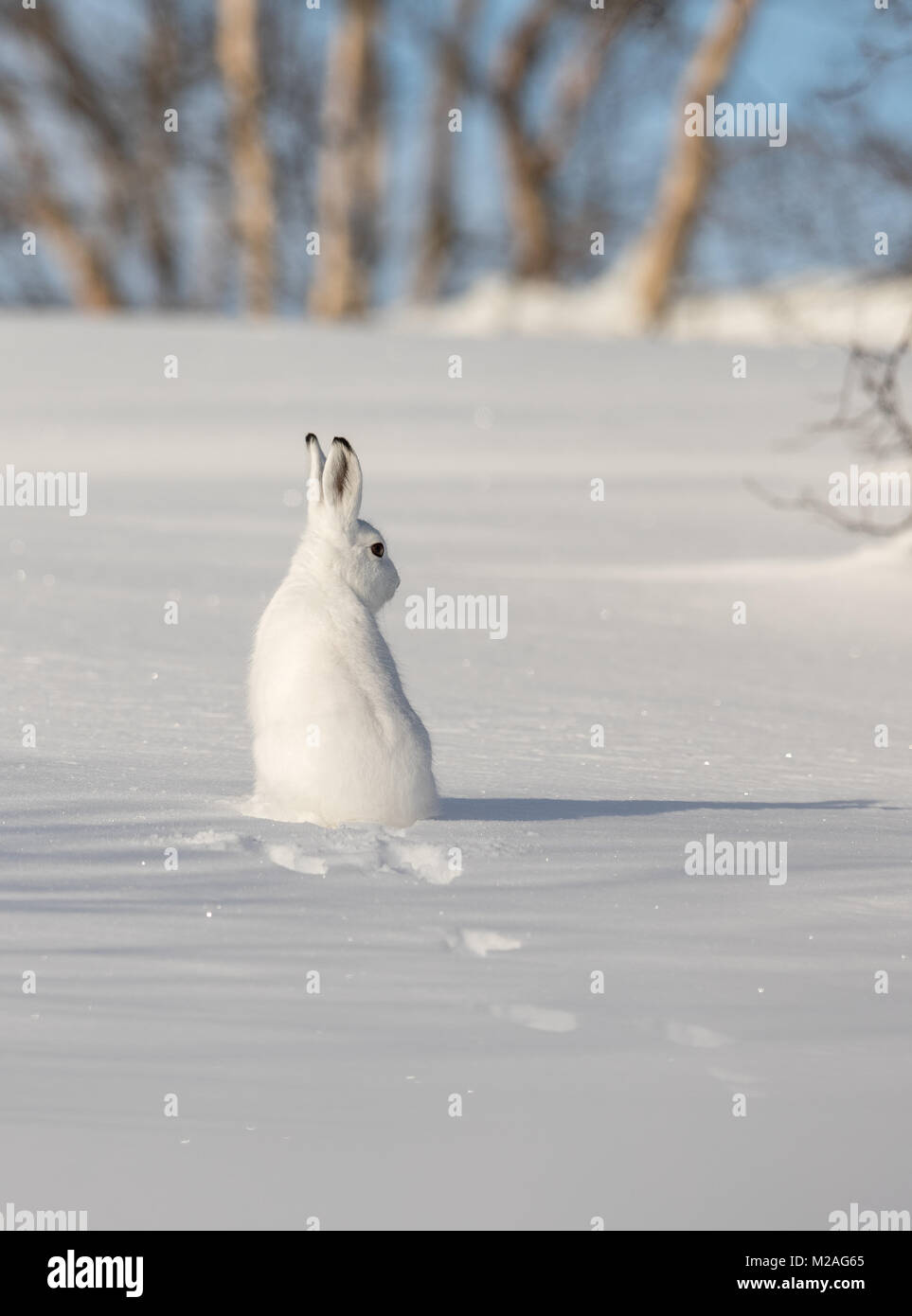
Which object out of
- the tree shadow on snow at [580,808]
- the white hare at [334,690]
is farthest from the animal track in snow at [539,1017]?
the tree shadow on snow at [580,808]

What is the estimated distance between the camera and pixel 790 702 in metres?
7.39

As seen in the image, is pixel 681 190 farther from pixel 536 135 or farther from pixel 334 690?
pixel 334 690

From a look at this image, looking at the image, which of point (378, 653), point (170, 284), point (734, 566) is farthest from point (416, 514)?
point (170, 284)

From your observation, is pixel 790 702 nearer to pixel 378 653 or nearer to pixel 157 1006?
pixel 378 653

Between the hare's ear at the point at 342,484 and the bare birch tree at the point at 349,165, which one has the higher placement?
the bare birch tree at the point at 349,165

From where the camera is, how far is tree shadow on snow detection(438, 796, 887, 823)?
4.83 m

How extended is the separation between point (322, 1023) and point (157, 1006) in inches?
11.3

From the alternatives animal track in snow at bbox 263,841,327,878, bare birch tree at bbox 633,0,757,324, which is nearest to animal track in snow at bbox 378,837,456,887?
animal track in snow at bbox 263,841,327,878

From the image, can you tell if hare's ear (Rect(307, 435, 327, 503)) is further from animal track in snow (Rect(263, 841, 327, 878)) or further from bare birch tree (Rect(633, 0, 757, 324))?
bare birch tree (Rect(633, 0, 757, 324))

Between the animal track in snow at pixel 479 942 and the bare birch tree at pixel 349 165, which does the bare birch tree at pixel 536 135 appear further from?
the animal track in snow at pixel 479 942

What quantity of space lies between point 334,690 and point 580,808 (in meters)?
1.00

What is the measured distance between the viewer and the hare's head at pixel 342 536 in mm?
4508

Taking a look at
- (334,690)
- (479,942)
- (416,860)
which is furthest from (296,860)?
(479,942)
